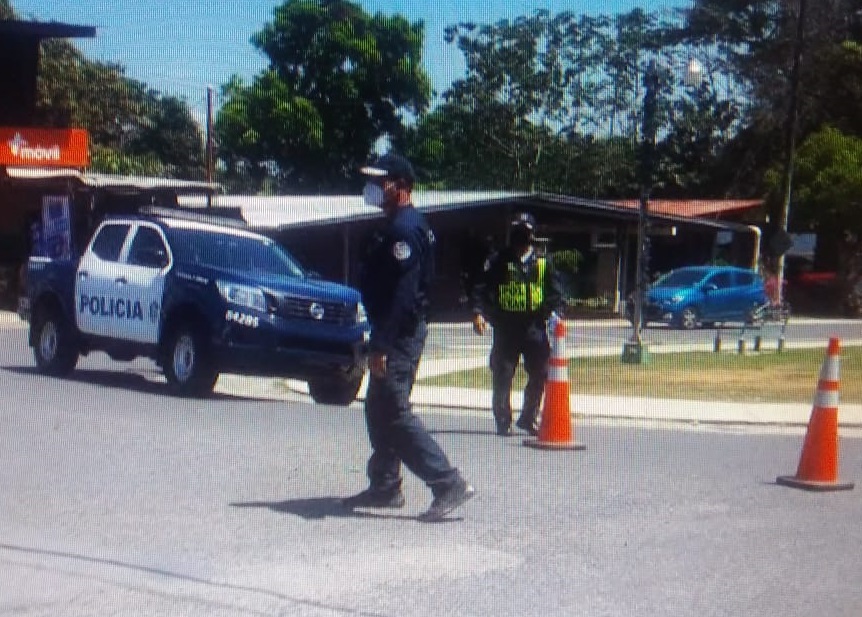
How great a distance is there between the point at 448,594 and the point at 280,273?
9.35 m

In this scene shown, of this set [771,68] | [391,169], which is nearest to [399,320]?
[391,169]

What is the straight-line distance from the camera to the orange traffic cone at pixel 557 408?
11.3 metres

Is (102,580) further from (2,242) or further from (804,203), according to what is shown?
(804,203)

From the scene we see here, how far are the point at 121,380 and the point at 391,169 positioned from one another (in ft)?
30.3

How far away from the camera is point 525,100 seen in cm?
5175

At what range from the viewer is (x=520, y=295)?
1211 cm

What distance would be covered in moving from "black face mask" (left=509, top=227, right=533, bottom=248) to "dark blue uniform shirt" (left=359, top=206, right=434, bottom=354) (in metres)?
4.28

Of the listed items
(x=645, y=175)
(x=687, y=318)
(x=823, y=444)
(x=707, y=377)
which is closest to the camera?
(x=823, y=444)

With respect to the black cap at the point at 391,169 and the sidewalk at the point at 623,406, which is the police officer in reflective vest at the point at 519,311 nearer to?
the sidewalk at the point at 623,406

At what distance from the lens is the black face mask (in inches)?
480

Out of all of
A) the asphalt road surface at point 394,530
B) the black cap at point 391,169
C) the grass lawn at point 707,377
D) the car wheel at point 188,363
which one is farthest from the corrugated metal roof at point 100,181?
the black cap at point 391,169

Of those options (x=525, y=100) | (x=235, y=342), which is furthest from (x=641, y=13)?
(x=235, y=342)

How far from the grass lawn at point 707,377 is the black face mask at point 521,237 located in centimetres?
521

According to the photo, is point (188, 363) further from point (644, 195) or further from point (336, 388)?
point (644, 195)
